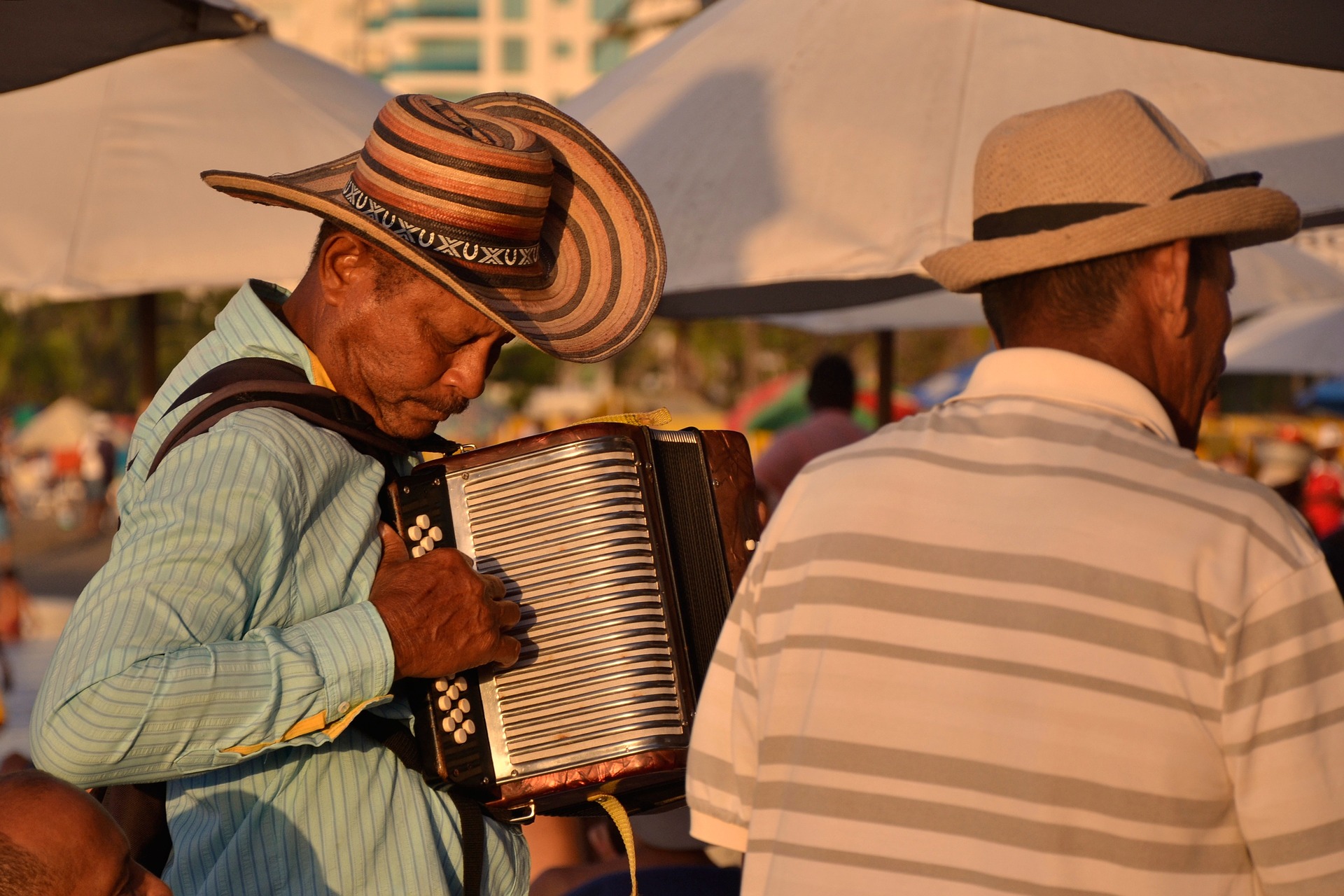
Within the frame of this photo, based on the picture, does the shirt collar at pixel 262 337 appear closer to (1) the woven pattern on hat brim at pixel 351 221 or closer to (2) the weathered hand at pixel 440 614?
(1) the woven pattern on hat brim at pixel 351 221

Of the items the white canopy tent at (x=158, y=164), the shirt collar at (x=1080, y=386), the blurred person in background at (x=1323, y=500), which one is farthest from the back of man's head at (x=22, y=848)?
the blurred person in background at (x=1323, y=500)

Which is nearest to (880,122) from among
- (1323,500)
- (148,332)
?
(148,332)

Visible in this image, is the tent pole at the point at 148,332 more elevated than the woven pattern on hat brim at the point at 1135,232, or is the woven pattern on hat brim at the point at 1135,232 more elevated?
the woven pattern on hat brim at the point at 1135,232

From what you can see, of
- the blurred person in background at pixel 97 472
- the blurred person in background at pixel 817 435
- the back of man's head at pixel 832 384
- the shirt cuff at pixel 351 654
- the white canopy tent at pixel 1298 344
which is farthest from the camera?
the blurred person in background at pixel 97 472

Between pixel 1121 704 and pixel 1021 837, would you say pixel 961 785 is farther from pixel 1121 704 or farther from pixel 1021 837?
pixel 1121 704

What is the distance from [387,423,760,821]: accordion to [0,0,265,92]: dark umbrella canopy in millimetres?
1576

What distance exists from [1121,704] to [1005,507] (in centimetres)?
22

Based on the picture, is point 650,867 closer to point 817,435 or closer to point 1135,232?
point 1135,232

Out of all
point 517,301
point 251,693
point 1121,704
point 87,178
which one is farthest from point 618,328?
point 87,178

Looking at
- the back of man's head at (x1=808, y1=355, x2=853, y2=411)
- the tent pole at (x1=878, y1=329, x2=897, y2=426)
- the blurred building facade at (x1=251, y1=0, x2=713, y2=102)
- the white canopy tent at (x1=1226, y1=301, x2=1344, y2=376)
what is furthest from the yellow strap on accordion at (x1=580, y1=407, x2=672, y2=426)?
the blurred building facade at (x1=251, y1=0, x2=713, y2=102)

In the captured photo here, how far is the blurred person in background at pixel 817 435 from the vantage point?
247 inches

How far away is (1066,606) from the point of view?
1414 millimetres

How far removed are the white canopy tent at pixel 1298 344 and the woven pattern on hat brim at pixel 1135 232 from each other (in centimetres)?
893

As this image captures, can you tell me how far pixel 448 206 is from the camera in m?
2.14
